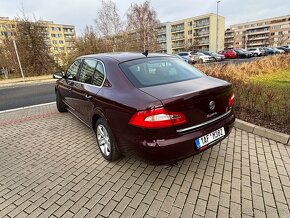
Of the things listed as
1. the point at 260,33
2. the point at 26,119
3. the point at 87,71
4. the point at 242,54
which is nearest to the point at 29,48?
the point at 26,119

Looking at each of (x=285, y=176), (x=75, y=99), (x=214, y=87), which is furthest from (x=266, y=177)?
(x=75, y=99)

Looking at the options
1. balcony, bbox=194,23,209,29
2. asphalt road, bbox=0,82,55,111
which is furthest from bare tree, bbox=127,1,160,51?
balcony, bbox=194,23,209,29

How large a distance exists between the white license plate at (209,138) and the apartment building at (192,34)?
68.0m

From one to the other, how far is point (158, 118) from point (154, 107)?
131 millimetres

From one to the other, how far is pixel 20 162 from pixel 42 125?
192cm

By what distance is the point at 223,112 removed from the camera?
2791 millimetres

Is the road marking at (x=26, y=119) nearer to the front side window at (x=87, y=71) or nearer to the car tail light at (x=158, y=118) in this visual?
the front side window at (x=87, y=71)

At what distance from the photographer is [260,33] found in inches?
3797

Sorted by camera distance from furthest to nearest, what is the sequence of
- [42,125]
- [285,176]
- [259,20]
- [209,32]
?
[259,20]
[209,32]
[42,125]
[285,176]

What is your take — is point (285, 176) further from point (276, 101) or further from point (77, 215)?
point (77, 215)

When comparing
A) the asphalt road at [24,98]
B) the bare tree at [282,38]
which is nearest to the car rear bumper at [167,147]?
the asphalt road at [24,98]

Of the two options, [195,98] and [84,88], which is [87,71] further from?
[195,98]

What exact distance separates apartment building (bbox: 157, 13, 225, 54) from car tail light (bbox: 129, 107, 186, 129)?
6852 cm

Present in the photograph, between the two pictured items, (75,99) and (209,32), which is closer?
(75,99)
